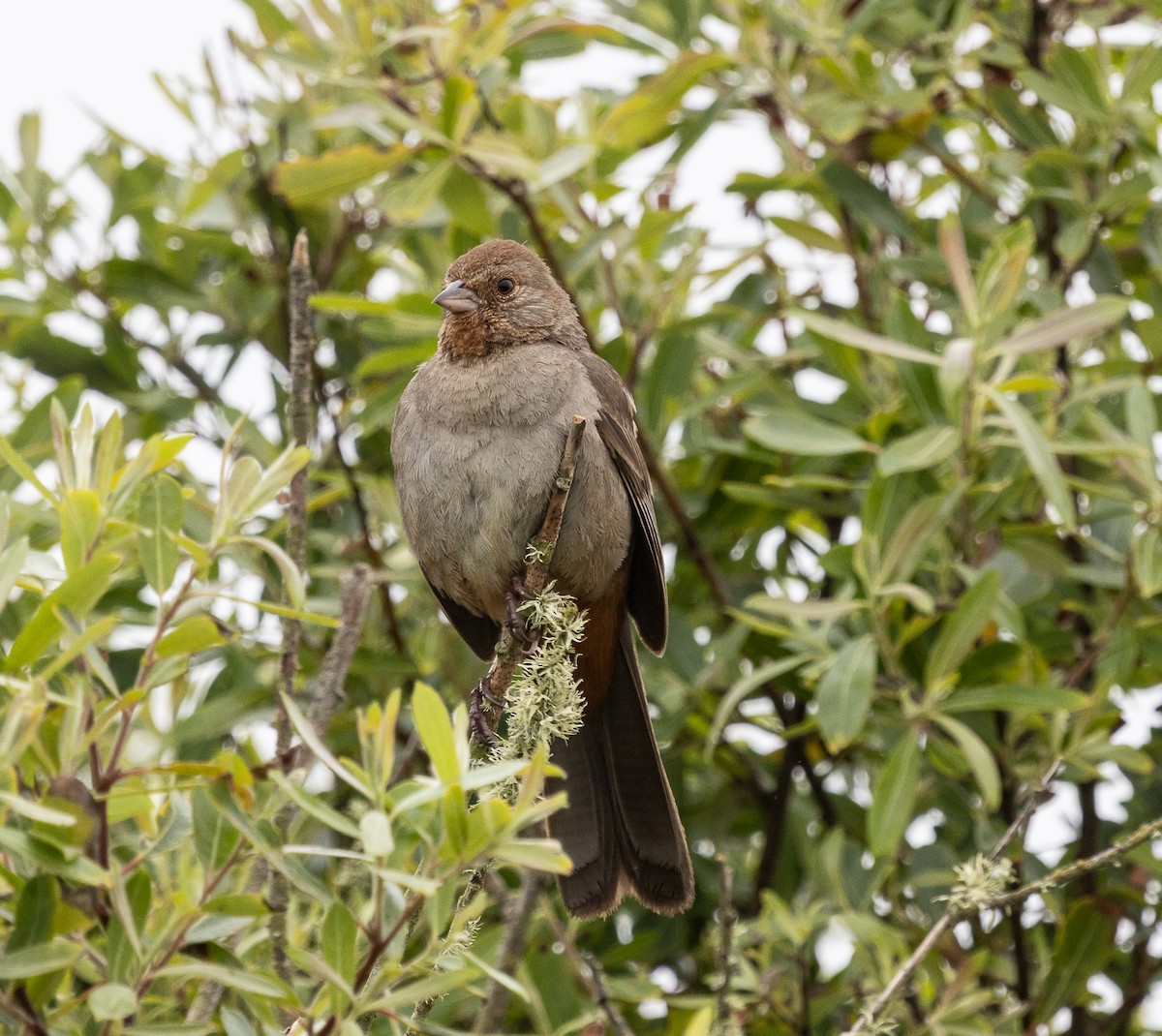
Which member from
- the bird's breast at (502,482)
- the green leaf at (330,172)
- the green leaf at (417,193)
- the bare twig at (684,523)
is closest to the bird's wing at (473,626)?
the bird's breast at (502,482)

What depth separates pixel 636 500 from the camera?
13.3ft

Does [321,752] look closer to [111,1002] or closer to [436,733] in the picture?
[436,733]

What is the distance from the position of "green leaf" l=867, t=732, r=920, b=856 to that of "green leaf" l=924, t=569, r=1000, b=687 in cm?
21

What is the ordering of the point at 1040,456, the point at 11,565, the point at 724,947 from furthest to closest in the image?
the point at 1040,456 → the point at 724,947 → the point at 11,565

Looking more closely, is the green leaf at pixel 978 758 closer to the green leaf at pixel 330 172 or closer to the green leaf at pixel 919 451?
the green leaf at pixel 919 451

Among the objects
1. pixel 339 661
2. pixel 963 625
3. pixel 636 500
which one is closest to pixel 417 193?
pixel 636 500

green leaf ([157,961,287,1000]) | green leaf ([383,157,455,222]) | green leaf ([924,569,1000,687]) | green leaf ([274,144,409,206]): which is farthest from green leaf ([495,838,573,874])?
green leaf ([274,144,409,206])

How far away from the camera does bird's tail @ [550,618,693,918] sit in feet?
12.3

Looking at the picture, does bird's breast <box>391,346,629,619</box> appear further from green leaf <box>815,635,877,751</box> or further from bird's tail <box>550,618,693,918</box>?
green leaf <box>815,635,877,751</box>

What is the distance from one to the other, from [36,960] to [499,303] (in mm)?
2546

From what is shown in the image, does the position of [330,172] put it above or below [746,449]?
above

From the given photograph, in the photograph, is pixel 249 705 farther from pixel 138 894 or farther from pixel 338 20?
pixel 338 20

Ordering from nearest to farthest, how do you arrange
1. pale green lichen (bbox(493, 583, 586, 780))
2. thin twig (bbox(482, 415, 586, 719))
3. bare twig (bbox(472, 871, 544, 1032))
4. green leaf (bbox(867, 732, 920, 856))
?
1. pale green lichen (bbox(493, 583, 586, 780))
2. thin twig (bbox(482, 415, 586, 719))
3. bare twig (bbox(472, 871, 544, 1032))
4. green leaf (bbox(867, 732, 920, 856))

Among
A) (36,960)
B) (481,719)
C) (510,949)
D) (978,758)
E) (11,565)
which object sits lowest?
(510,949)
